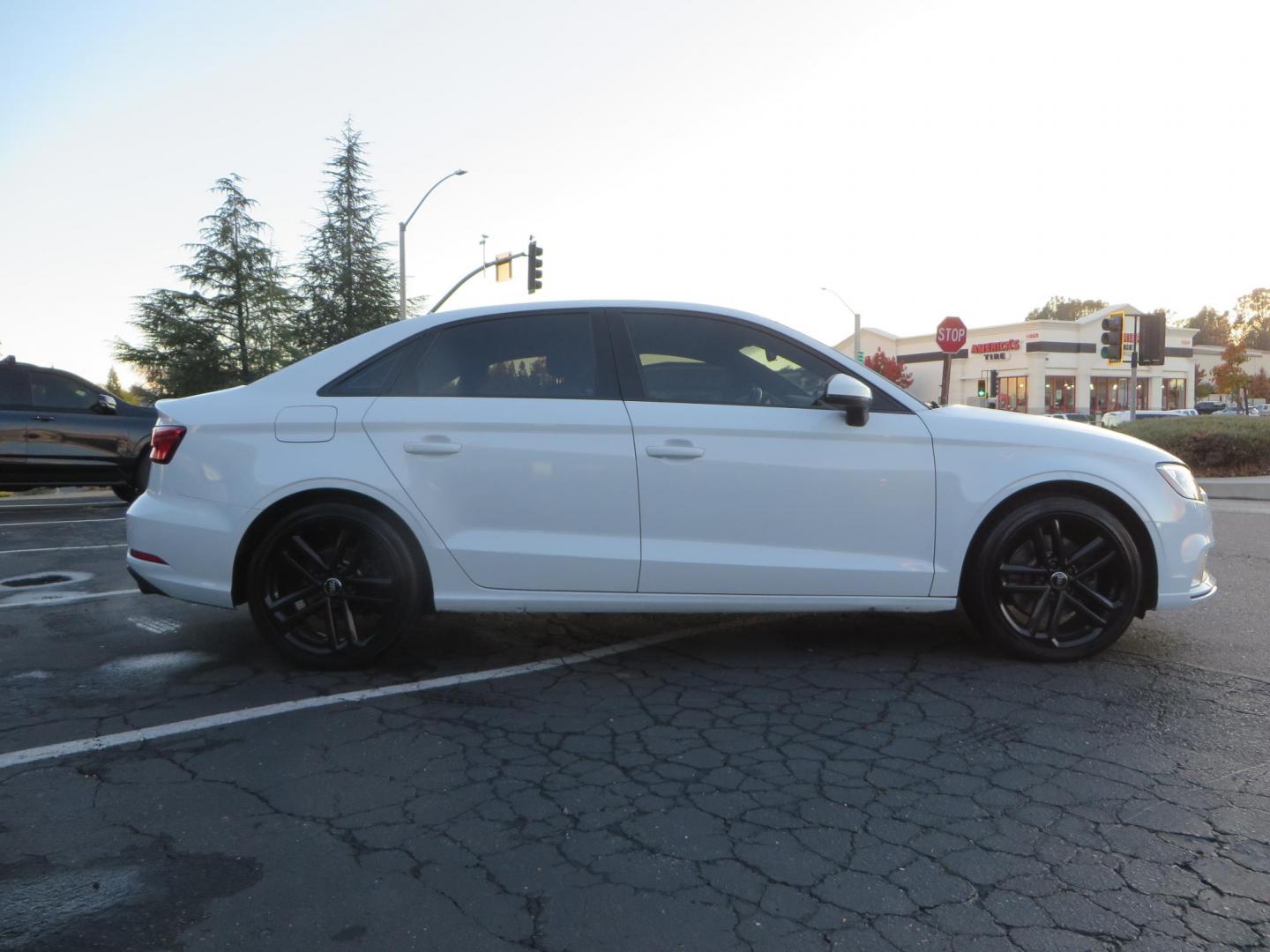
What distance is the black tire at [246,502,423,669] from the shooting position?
14.2ft

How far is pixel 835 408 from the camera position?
172 inches

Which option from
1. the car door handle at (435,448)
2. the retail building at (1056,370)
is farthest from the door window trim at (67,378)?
the retail building at (1056,370)

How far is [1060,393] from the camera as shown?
206 feet

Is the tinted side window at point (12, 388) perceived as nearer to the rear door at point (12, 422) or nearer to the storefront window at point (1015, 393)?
the rear door at point (12, 422)

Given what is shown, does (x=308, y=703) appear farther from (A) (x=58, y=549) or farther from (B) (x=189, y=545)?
(A) (x=58, y=549)

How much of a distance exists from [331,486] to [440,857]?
82.4 inches

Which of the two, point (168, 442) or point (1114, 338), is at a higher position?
point (1114, 338)

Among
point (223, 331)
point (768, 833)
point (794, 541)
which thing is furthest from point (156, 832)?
point (223, 331)

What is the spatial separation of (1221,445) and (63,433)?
18.8 meters

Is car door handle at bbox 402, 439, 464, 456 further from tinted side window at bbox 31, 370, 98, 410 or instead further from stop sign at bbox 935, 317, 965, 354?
stop sign at bbox 935, 317, 965, 354

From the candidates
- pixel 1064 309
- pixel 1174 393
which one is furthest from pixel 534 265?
pixel 1064 309

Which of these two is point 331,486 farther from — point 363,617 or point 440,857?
point 440,857

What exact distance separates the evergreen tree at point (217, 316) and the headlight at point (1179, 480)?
34674 millimetres

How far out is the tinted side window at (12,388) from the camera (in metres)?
11.6
